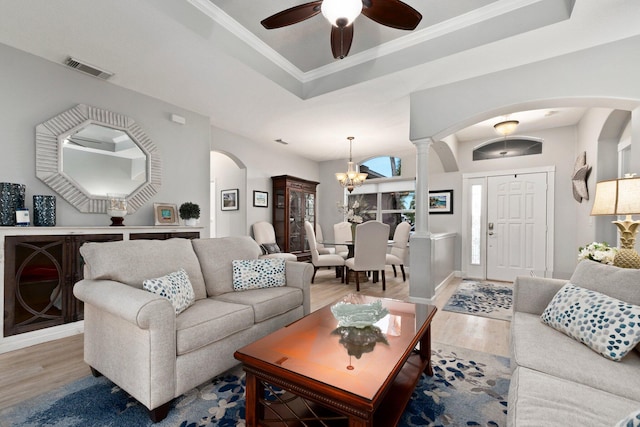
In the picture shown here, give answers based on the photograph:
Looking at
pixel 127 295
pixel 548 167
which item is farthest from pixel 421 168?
pixel 127 295

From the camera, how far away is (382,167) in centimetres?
698

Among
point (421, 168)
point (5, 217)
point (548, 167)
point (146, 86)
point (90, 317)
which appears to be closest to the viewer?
point (90, 317)

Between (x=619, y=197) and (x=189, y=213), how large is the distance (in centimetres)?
426

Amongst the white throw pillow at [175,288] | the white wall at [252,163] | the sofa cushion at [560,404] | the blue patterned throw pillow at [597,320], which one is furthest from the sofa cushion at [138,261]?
Answer: the white wall at [252,163]

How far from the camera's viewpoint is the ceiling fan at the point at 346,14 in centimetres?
186

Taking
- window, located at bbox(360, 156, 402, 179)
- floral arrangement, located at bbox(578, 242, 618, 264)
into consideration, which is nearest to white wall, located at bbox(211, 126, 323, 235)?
window, located at bbox(360, 156, 402, 179)

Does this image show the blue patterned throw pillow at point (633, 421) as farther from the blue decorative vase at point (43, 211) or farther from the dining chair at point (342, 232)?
the dining chair at point (342, 232)

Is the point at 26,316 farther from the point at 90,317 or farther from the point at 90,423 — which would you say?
the point at 90,423

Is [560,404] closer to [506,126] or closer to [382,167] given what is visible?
[506,126]

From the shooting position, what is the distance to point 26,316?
8.50ft

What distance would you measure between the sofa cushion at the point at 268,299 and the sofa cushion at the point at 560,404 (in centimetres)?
157

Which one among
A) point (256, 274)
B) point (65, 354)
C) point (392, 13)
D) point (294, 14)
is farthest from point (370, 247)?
point (65, 354)

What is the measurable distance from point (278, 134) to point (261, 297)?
360 centimetres

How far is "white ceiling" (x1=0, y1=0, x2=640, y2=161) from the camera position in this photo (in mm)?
2307
